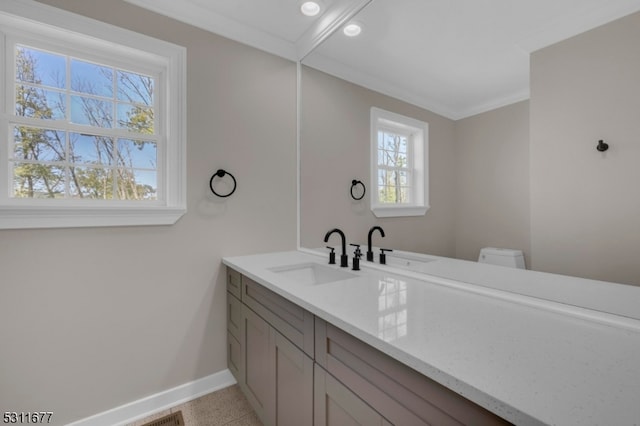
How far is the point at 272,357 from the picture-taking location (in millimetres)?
1375

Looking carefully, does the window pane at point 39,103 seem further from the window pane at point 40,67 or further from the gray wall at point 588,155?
→ the gray wall at point 588,155

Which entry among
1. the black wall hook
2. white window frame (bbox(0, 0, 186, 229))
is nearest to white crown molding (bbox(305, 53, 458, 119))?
the black wall hook

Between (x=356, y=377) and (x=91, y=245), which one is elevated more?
(x=91, y=245)

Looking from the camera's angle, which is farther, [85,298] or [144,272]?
[144,272]

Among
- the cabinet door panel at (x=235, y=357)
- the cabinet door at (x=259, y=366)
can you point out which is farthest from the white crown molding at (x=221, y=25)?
the cabinet door panel at (x=235, y=357)

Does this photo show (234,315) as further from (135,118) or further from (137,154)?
(135,118)

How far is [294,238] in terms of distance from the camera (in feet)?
7.61

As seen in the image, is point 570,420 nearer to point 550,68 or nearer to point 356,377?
point 356,377

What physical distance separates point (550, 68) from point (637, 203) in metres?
0.47

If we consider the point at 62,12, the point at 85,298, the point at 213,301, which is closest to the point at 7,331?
the point at 85,298

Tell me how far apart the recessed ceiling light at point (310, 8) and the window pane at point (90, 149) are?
1497mm

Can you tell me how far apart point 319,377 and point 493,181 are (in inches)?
38.4

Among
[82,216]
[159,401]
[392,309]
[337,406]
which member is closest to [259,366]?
[337,406]

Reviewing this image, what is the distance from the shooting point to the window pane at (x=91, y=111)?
5.32ft
